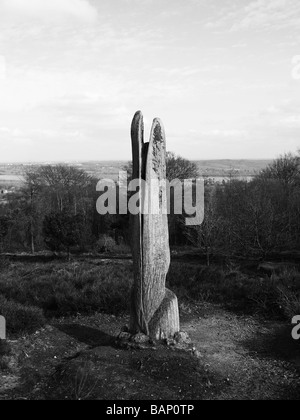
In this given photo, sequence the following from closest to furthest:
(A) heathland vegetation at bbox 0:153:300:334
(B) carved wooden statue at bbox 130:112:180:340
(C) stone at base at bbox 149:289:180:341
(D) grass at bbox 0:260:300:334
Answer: (B) carved wooden statue at bbox 130:112:180:340, (C) stone at base at bbox 149:289:180:341, (D) grass at bbox 0:260:300:334, (A) heathland vegetation at bbox 0:153:300:334

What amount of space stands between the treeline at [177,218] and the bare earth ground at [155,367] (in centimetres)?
1084

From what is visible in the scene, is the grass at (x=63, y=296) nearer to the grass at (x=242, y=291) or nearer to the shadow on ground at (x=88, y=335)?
the shadow on ground at (x=88, y=335)

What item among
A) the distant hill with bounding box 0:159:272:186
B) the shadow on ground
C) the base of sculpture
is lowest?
the shadow on ground

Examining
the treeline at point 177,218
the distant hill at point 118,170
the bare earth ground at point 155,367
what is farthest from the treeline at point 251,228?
the distant hill at point 118,170

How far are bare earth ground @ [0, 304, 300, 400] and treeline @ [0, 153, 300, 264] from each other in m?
10.8

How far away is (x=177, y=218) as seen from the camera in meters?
28.8

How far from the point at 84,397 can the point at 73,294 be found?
5354 millimetres

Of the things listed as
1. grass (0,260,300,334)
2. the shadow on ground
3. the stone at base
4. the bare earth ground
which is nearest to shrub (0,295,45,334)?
grass (0,260,300,334)

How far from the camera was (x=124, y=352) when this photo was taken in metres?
7.80

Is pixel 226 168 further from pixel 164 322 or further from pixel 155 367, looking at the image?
pixel 155 367

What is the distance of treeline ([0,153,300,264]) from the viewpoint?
21.6 metres

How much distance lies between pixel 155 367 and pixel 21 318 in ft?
12.3

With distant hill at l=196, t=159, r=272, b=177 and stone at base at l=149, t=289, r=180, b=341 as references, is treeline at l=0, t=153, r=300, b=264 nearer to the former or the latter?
stone at base at l=149, t=289, r=180, b=341
